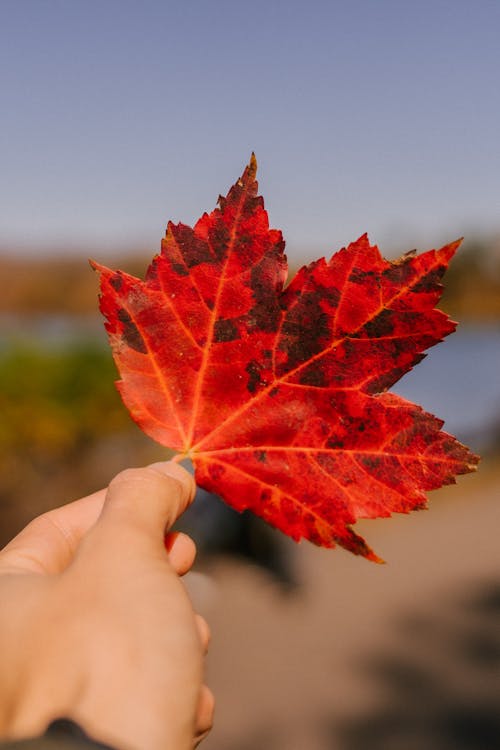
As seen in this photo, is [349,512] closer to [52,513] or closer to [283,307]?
[283,307]

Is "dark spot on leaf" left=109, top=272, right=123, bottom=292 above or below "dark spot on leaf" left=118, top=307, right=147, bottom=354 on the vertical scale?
above

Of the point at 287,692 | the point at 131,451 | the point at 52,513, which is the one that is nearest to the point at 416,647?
the point at 287,692

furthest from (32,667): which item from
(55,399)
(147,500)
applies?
(55,399)

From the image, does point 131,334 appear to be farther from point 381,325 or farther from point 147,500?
point 381,325

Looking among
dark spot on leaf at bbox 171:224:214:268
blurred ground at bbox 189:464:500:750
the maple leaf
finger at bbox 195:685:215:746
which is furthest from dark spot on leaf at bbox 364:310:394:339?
blurred ground at bbox 189:464:500:750

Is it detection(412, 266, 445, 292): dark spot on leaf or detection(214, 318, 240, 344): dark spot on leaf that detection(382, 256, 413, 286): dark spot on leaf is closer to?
detection(412, 266, 445, 292): dark spot on leaf

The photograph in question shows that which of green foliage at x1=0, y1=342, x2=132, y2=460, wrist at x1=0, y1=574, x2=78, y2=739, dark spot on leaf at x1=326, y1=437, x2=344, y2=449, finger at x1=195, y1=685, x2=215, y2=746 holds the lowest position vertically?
green foliage at x1=0, y1=342, x2=132, y2=460
